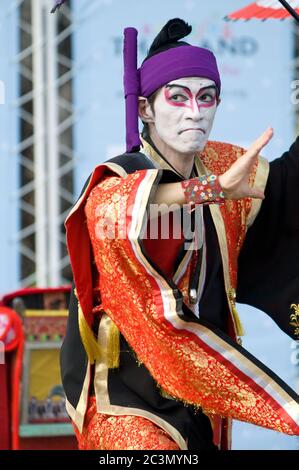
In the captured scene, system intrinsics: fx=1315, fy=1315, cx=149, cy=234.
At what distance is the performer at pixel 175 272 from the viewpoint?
2.96 meters

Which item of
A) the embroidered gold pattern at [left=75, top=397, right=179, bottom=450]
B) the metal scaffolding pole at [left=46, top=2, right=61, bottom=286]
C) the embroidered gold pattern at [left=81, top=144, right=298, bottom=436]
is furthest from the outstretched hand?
the metal scaffolding pole at [left=46, top=2, right=61, bottom=286]

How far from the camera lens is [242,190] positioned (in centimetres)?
286

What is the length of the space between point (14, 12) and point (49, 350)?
4.51ft

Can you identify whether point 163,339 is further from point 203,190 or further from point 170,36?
point 170,36

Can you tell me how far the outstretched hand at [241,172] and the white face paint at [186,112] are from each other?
31cm

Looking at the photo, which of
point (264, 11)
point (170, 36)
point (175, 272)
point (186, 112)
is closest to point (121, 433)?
point (175, 272)

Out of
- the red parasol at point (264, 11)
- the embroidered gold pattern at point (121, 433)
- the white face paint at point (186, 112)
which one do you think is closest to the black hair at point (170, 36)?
the white face paint at point (186, 112)

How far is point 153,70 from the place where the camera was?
3186mm

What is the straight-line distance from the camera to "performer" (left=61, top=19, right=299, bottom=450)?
296 centimetres

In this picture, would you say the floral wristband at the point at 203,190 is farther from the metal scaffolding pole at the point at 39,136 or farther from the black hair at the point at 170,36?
the metal scaffolding pole at the point at 39,136

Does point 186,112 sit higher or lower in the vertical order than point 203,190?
higher

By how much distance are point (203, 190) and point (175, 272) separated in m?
0.36

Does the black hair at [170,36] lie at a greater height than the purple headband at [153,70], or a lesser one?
greater
